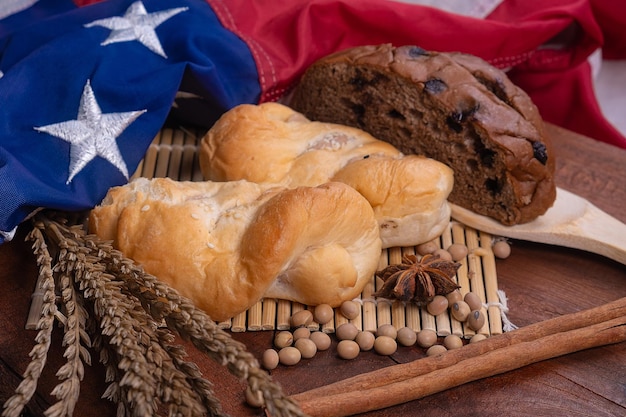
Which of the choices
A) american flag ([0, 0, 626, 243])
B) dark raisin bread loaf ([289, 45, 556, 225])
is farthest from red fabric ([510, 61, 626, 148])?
dark raisin bread loaf ([289, 45, 556, 225])

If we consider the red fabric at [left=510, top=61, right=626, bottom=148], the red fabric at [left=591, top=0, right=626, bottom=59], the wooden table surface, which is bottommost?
the red fabric at [left=510, top=61, right=626, bottom=148]

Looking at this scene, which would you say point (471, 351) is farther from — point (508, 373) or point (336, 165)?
point (336, 165)

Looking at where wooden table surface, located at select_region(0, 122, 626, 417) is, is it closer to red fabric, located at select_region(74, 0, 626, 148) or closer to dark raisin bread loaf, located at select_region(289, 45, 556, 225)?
dark raisin bread loaf, located at select_region(289, 45, 556, 225)

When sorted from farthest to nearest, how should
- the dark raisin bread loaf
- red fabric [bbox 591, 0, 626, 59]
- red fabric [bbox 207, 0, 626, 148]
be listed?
red fabric [bbox 591, 0, 626, 59], red fabric [bbox 207, 0, 626, 148], the dark raisin bread loaf

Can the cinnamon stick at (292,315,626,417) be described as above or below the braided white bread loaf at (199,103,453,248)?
below

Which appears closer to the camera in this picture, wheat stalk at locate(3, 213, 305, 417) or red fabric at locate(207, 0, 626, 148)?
wheat stalk at locate(3, 213, 305, 417)

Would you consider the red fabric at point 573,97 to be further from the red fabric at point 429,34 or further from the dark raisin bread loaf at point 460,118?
the dark raisin bread loaf at point 460,118

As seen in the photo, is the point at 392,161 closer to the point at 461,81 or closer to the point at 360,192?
the point at 360,192
